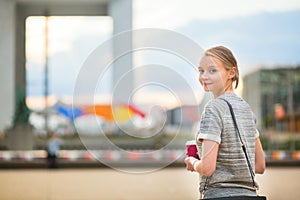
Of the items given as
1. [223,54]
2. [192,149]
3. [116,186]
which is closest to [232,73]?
[223,54]

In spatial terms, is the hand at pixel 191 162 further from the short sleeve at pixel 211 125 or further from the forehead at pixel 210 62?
the forehead at pixel 210 62

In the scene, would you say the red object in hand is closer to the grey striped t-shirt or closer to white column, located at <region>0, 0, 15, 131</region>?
the grey striped t-shirt

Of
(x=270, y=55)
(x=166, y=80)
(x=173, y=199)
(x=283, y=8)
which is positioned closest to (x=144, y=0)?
(x=283, y=8)

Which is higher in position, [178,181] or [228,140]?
[228,140]

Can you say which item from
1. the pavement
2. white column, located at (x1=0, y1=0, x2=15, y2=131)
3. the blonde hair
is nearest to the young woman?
the blonde hair

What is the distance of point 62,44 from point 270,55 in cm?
317

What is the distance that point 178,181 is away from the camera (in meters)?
8.24

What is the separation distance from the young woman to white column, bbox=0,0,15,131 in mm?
8555

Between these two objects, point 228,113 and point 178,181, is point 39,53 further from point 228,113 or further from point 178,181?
point 228,113

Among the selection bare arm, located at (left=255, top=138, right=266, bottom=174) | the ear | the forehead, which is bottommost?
bare arm, located at (left=255, top=138, right=266, bottom=174)

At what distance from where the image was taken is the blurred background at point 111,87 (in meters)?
7.74

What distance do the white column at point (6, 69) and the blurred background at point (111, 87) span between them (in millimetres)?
19

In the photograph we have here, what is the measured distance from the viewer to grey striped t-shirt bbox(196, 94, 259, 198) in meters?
1.29

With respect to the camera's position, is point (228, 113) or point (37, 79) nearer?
point (228, 113)
